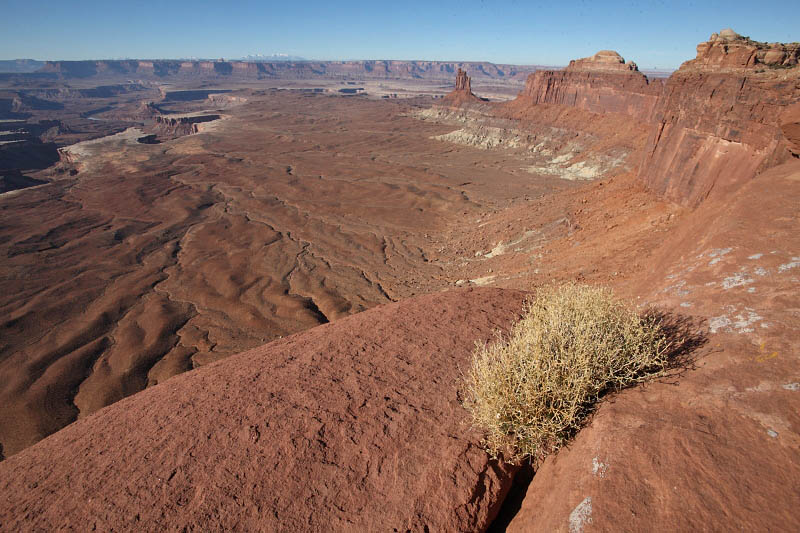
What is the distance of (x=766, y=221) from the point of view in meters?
6.16

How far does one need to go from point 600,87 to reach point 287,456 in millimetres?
53006

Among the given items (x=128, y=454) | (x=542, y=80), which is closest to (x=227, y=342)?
(x=128, y=454)

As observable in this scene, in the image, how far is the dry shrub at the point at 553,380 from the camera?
3500 millimetres

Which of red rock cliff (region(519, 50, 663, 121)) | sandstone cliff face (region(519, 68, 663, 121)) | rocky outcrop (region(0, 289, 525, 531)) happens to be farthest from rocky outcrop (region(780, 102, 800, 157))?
red rock cliff (region(519, 50, 663, 121))

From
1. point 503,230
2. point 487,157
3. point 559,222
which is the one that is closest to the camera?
point 559,222

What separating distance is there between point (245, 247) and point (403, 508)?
2281 cm

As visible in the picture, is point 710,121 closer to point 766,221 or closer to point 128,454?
point 766,221

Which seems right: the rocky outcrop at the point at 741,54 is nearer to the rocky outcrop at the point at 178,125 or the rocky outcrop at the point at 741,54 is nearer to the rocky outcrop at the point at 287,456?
the rocky outcrop at the point at 287,456

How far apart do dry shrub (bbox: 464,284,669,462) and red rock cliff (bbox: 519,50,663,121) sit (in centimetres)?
4072

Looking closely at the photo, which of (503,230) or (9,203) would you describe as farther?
(9,203)

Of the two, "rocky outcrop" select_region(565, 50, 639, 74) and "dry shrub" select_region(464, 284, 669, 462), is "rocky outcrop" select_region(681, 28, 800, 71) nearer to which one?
"dry shrub" select_region(464, 284, 669, 462)

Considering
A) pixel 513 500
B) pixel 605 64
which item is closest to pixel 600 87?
pixel 605 64

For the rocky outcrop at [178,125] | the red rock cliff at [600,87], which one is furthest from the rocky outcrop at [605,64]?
the rocky outcrop at [178,125]

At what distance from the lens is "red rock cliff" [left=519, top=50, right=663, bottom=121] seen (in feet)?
128
